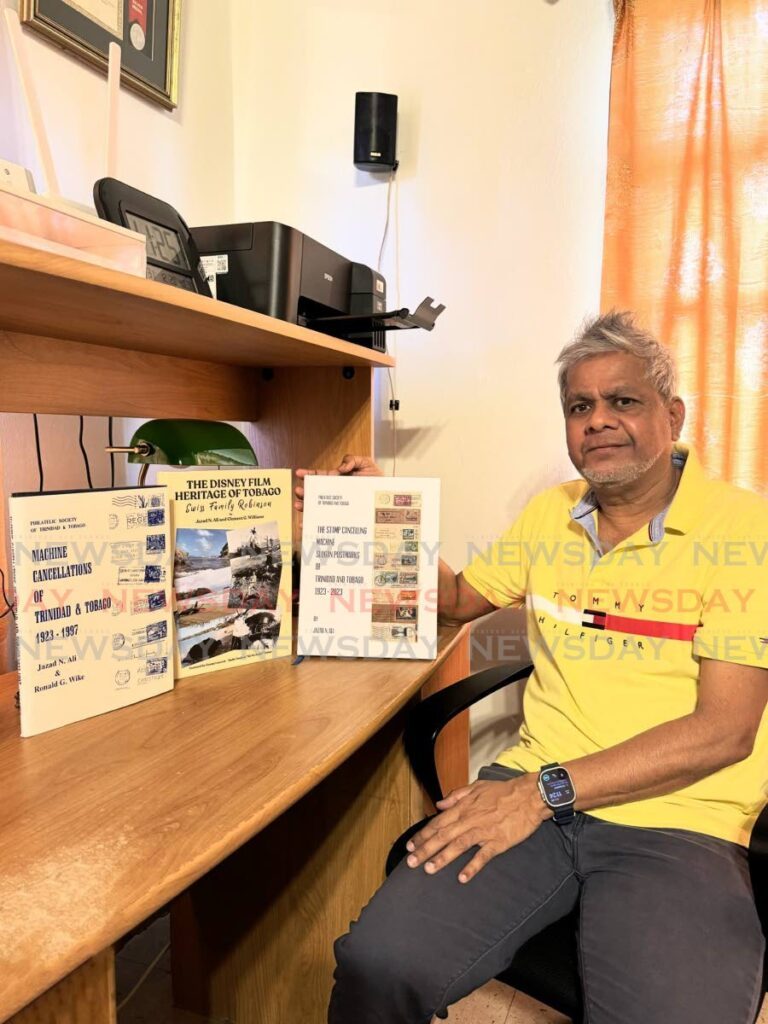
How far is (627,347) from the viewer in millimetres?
1234

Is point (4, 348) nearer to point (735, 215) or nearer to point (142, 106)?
point (142, 106)

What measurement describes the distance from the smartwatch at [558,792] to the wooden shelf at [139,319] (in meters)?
0.83

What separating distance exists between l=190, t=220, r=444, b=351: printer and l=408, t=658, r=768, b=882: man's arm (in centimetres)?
87

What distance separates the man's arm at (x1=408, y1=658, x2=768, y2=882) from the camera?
3.42ft

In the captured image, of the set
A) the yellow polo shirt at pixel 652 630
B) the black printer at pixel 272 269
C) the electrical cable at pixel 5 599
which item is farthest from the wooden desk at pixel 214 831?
the black printer at pixel 272 269

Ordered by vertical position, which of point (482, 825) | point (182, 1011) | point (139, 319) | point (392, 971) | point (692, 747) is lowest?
point (182, 1011)

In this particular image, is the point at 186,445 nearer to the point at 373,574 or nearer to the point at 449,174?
the point at 373,574

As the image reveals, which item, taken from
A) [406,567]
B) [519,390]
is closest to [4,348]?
[406,567]

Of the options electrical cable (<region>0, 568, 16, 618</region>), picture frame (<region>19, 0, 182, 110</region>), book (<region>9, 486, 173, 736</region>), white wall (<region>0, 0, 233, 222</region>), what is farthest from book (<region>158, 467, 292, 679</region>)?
picture frame (<region>19, 0, 182, 110</region>)

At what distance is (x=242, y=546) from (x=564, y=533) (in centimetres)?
62

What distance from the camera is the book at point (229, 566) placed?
3.60 ft

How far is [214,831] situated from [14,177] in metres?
0.77

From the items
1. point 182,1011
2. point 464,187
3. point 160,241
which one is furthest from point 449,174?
point 182,1011

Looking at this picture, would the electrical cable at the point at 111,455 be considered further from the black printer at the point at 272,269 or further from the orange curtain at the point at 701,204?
the orange curtain at the point at 701,204
